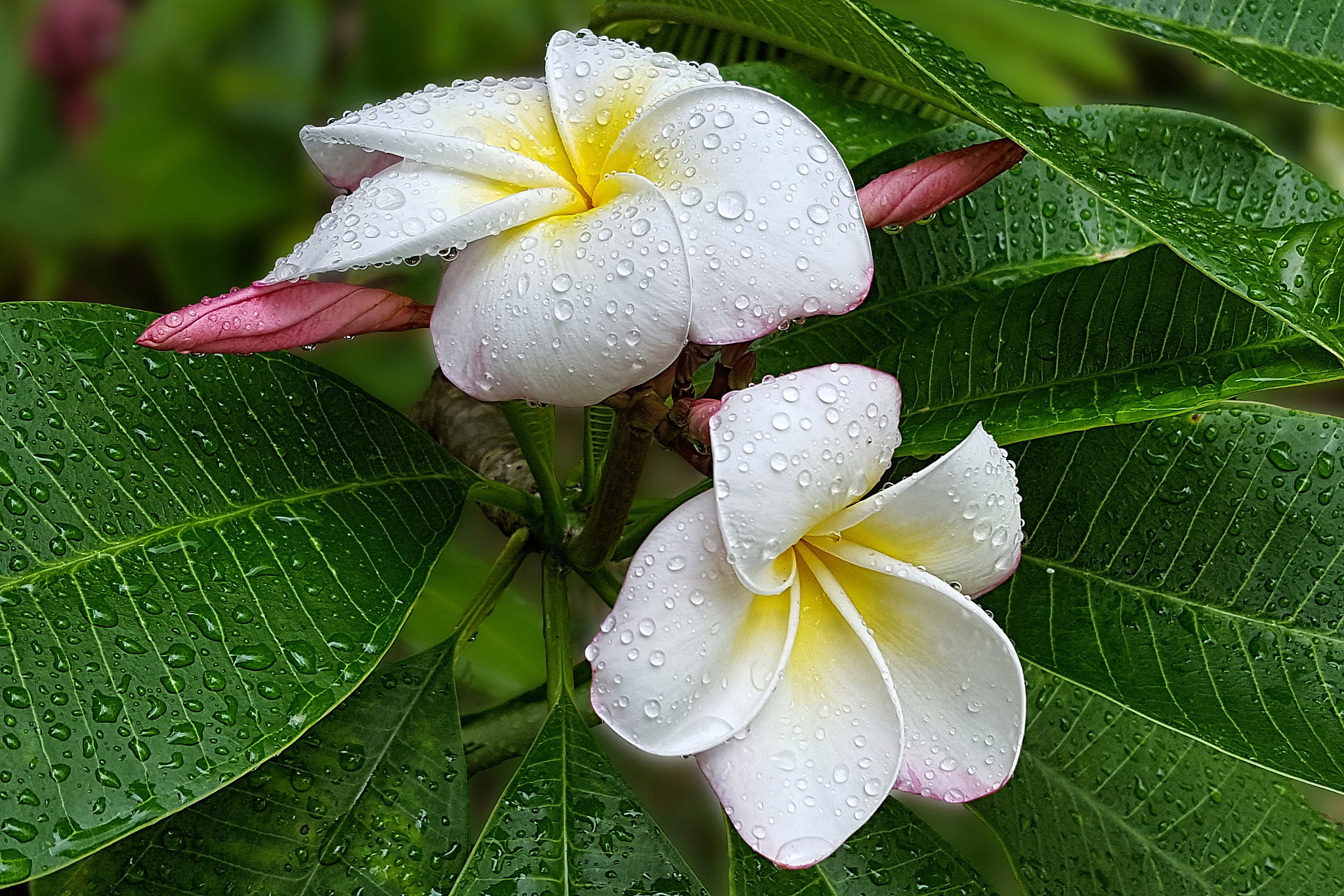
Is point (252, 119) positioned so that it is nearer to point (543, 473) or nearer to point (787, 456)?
point (543, 473)

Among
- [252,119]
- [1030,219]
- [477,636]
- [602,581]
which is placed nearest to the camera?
[602,581]

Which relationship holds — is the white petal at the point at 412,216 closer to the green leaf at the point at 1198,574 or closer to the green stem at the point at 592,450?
the green stem at the point at 592,450

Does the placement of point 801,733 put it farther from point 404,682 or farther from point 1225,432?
point 1225,432

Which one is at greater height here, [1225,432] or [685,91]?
[685,91]

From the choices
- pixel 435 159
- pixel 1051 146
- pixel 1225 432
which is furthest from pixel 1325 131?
pixel 435 159

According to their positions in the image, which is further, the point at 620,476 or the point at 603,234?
the point at 620,476

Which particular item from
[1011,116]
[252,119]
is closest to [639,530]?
[1011,116]

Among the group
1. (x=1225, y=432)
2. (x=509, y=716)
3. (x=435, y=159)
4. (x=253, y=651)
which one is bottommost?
(x=509, y=716)
